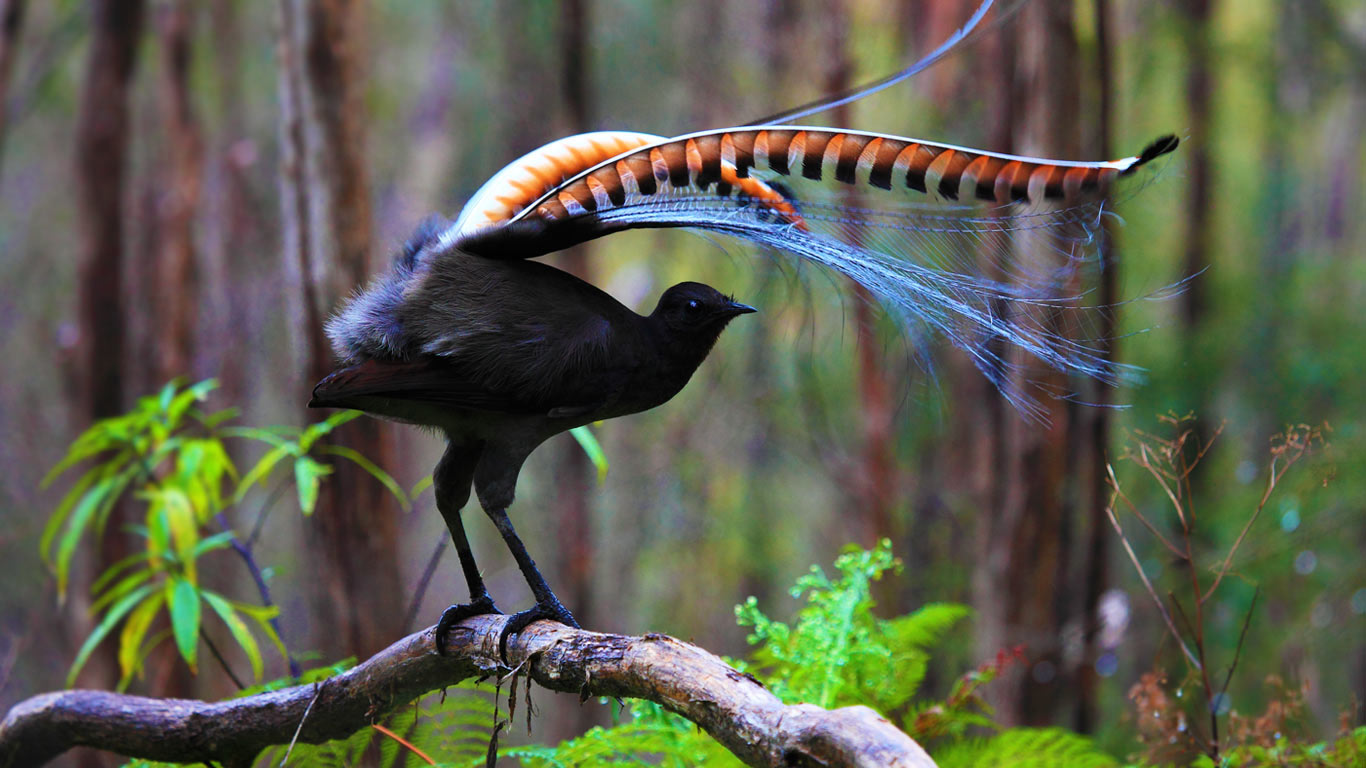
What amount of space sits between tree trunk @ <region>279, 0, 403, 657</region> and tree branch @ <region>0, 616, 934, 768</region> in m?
1.32

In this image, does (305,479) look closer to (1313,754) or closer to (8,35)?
(1313,754)

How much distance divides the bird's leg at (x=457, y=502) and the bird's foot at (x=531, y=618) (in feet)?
0.50

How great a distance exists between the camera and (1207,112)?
955 cm

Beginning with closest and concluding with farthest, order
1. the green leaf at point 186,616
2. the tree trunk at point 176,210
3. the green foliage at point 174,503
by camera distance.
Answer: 1. the green leaf at point 186,616
2. the green foliage at point 174,503
3. the tree trunk at point 176,210

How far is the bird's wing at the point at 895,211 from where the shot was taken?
1.51 metres

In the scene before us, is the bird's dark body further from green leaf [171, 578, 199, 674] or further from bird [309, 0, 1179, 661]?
green leaf [171, 578, 199, 674]

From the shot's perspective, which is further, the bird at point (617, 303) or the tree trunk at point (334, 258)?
the tree trunk at point (334, 258)

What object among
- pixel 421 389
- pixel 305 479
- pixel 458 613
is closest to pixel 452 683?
pixel 458 613

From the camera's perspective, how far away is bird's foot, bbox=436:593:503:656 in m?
1.92

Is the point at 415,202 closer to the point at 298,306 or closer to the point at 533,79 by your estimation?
the point at 533,79

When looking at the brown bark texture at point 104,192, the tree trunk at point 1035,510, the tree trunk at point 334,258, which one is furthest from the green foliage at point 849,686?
the brown bark texture at point 104,192

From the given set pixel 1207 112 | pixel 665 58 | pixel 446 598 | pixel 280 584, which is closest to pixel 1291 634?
pixel 1207 112

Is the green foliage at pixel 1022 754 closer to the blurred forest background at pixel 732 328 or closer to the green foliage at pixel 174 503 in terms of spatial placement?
the blurred forest background at pixel 732 328

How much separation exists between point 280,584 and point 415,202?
5.13 meters
